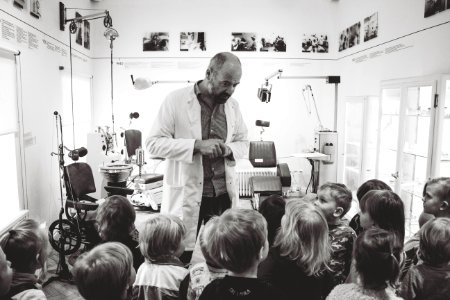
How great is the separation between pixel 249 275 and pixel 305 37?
655 cm

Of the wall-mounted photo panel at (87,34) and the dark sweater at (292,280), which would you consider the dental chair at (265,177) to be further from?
the dark sweater at (292,280)

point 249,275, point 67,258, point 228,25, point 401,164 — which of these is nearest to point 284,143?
point 228,25

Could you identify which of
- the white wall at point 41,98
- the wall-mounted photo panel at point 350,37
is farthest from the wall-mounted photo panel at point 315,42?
the white wall at point 41,98

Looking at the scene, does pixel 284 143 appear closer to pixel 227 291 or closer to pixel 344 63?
pixel 344 63

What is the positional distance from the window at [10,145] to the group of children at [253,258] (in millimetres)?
1962

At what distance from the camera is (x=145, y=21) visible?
7.09 metres

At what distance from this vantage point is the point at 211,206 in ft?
7.09

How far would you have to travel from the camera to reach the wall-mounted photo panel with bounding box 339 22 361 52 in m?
6.17

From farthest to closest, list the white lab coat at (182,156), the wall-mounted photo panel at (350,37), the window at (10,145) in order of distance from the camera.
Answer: the wall-mounted photo panel at (350,37), the window at (10,145), the white lab coat at (182,156)

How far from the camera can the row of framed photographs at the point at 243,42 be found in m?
7.12

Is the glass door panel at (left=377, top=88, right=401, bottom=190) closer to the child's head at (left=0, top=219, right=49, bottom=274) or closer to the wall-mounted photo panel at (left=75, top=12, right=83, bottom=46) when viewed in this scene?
the child's head at (left=0, top=219, right=49, bottom=274)

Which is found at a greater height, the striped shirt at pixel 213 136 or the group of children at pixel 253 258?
the striped shirt at pixel 213 136

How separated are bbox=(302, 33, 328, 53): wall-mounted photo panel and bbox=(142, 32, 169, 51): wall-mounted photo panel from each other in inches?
104

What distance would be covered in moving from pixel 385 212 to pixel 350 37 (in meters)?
5.07
